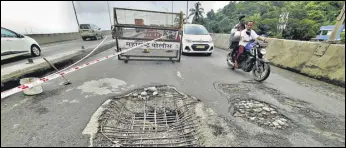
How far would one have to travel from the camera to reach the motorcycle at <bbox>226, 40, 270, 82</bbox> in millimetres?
4625

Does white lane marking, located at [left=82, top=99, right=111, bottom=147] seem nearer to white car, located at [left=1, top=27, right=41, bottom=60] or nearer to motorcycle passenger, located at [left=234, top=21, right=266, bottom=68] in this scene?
motorcycle passenger, located at [left=234, top=21, right=266, bottom=68]

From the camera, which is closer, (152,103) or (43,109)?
(43,109)

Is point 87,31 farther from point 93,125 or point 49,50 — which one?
point 93,125

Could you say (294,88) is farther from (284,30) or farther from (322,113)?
(284,30)

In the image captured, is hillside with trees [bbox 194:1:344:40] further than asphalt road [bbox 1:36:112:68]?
Yes

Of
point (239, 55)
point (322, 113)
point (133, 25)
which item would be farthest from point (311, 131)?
point (133, 25)

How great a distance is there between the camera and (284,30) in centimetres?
1186

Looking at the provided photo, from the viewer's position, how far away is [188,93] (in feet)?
12.3

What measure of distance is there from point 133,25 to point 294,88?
5.21 m

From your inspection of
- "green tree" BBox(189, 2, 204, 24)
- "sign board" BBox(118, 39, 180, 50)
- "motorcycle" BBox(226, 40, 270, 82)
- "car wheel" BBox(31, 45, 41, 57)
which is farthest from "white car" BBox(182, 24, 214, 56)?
"green tree" BBox(189, 2, 204, 24)

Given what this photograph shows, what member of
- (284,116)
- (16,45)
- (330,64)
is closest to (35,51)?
(16,45)

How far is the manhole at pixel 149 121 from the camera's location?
2211mm

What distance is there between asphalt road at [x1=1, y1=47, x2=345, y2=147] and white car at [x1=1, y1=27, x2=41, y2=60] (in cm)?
299

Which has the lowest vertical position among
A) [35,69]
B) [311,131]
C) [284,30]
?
[311,131]
